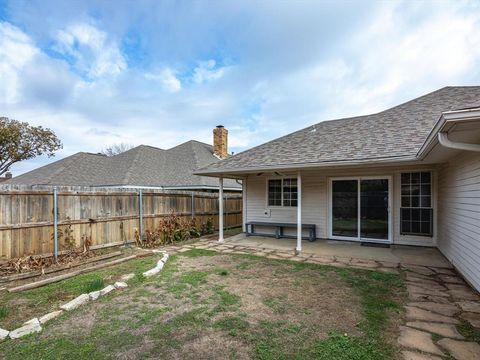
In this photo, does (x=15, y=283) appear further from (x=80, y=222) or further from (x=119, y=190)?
(x=119, y=190)

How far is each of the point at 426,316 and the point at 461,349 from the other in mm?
754

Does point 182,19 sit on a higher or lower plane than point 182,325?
higher

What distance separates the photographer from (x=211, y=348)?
8.52 ft

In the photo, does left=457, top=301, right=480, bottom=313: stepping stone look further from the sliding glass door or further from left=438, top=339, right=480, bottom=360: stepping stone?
→ the sliding glass door

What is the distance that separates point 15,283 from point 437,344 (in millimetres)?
6038

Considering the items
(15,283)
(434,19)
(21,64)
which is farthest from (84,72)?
(434,19)

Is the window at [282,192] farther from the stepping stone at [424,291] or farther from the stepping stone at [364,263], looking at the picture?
the stepping stone at [424,291]

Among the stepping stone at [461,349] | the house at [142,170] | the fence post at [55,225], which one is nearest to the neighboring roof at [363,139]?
the fence post at [55,225]

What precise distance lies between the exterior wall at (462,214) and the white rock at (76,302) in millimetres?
5709

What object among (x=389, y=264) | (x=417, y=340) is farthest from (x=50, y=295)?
(x=389, y=264)

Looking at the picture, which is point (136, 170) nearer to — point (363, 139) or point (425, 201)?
point (363, 139)

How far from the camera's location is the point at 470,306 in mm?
3576

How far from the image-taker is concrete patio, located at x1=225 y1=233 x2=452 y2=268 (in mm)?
6031

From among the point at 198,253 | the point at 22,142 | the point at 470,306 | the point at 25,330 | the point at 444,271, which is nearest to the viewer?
the point at 25,330
